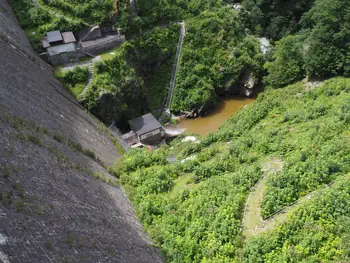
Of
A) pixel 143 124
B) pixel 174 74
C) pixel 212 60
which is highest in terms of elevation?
pixel 212 60

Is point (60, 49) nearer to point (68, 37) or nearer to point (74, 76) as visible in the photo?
point (68, 37)

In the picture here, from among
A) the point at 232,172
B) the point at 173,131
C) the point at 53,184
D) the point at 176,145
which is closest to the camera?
the point at 53,184

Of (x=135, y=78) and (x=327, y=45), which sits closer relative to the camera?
(x=327, y=45)

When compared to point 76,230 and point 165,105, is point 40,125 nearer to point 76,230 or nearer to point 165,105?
point 76,230

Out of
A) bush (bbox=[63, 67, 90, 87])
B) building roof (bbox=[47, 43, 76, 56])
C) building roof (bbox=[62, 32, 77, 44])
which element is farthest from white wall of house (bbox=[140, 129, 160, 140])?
building roof (bbox=[62, 32, 77, 44])

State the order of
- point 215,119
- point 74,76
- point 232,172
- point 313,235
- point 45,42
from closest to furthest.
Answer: point 313,235, point 232,172, point 74,76, point 45,42, point 215,119

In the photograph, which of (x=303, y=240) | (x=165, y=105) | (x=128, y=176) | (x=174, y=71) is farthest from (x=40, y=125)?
(x=174, y=71)

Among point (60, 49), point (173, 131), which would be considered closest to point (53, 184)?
point (173, 131)
